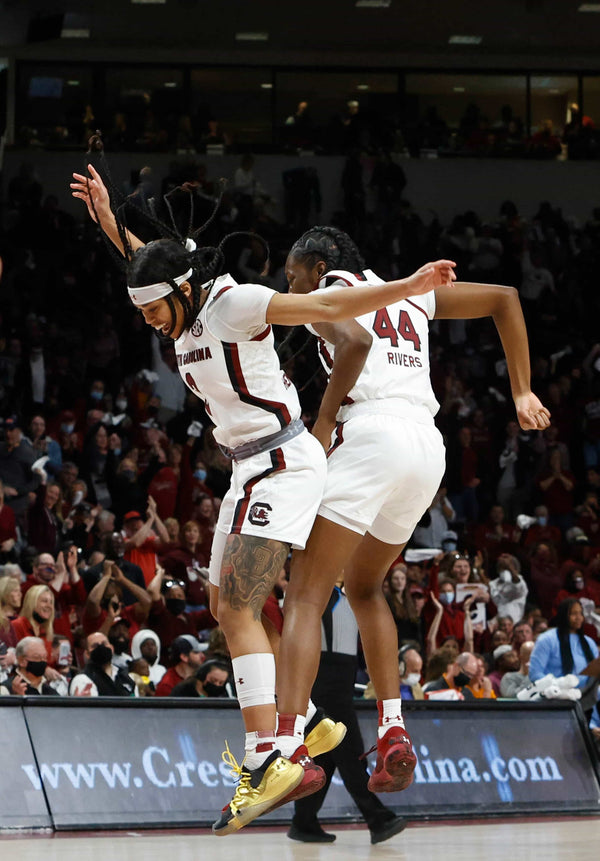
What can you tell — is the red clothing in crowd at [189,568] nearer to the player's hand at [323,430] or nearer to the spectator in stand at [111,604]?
the spectator in stand at [111,604]

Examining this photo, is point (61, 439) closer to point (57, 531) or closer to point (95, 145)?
point (57, 531)

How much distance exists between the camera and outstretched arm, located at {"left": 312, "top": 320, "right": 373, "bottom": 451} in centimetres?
541

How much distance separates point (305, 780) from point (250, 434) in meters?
1.33

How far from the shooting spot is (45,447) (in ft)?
47.9

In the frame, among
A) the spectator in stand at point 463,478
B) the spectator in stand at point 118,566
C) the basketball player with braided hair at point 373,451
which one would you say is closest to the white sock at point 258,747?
the basketball player with braided hair at point 373,451

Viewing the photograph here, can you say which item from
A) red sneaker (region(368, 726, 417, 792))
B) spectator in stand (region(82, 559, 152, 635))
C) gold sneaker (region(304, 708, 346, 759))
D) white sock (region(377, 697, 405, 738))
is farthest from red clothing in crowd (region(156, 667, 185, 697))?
gold sneaker (region(304, 708, 346, 759))

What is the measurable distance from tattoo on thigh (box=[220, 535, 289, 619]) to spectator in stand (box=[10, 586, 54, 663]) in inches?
208

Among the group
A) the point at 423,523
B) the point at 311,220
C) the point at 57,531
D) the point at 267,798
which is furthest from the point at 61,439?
the point at 267,798

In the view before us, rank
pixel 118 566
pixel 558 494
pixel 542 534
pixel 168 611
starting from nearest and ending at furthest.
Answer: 1. pixel 168 611
2. pixel 118 566
3. pixel 542 534
4. pixel 558 494

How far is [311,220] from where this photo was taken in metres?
21.7

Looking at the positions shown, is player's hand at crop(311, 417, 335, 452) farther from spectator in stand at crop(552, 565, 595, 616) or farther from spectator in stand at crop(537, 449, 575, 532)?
spectator in stand at crop(537, 449, 575, 532)

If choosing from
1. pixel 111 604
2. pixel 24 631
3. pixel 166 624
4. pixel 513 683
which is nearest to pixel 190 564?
pixel 166 624

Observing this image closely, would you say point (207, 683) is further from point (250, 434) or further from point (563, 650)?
point (250, 434)

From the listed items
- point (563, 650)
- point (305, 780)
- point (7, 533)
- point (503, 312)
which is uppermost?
point (503, 312)
